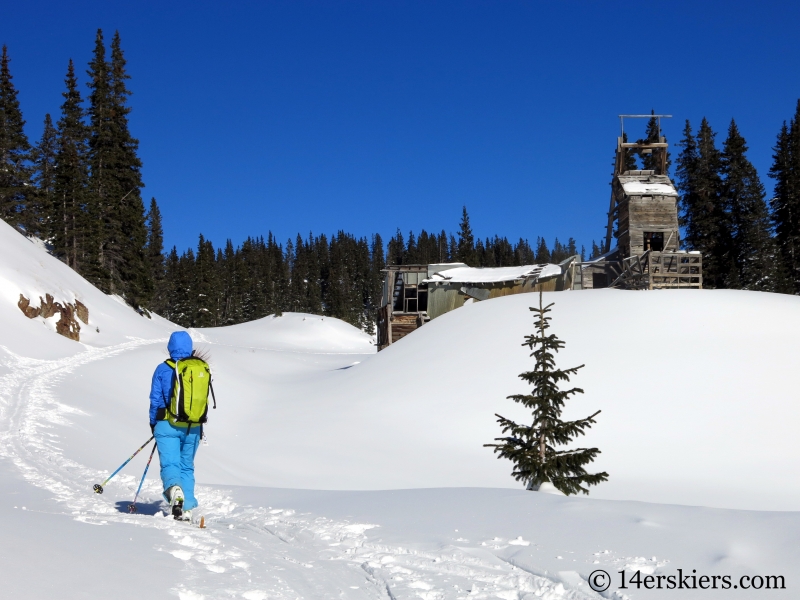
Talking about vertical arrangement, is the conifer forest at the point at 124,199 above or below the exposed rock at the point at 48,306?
above

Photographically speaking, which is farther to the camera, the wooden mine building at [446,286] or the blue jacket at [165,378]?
the wooden mine building at [446,286]

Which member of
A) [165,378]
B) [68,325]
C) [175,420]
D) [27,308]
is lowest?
[175,420]

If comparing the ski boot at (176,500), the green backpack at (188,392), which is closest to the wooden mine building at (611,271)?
the green backpack at (188,392)

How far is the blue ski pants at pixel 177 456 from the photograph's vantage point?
21.7 ft

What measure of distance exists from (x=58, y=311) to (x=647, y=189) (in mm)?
29461

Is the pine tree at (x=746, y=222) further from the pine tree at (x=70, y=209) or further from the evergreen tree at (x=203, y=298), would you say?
the evergreen tree at (x=203, y=298)

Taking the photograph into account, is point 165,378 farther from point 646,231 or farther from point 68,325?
point 646,231

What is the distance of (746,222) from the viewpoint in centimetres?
4434

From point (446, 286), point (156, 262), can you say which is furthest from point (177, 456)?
point (156, 262)

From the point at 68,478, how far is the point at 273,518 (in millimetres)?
3131

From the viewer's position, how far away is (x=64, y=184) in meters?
43.5

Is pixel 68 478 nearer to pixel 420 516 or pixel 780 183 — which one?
pixel 420 516

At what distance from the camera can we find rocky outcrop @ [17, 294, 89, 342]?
27.3 metres

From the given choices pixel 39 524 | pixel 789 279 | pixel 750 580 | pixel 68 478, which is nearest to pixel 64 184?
pixel 68 478
